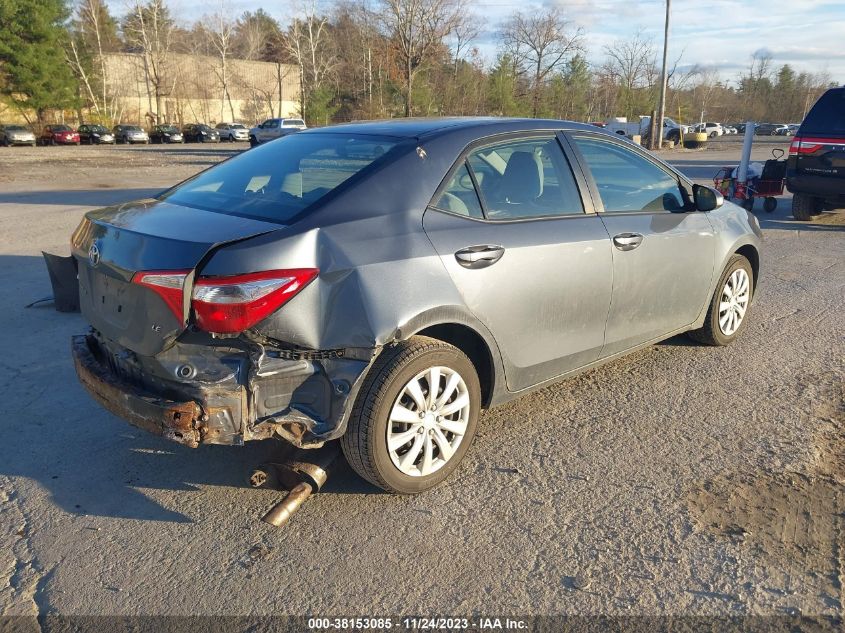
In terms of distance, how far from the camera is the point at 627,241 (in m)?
4.11

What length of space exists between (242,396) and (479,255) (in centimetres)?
131

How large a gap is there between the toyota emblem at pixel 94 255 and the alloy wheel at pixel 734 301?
4.20 metres

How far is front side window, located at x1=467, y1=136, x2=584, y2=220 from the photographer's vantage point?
3.61m

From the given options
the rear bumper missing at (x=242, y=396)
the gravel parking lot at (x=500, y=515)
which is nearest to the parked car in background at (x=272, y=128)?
the gravel parking lot at (x=500, y=515)

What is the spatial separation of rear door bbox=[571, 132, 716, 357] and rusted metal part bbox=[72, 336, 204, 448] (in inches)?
97.6

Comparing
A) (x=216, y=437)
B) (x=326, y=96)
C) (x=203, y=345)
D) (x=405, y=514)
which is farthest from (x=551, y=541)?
(x=326, y=96)

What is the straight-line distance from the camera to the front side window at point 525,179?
3613 millimetres

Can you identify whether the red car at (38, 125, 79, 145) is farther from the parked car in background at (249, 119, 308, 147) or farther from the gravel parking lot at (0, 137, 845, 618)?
the gravel parking lot at (0, 137, 845, 618)

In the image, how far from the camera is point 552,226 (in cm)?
378

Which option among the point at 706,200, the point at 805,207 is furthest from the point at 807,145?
the point at 706,200

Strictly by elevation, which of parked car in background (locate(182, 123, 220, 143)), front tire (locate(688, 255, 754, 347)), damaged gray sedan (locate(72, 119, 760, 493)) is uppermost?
damaged gray sedan (locate(72, 119, 760, 493))

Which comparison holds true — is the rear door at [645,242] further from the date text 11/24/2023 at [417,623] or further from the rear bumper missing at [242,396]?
the date text 11/24/2023 at [417,623]

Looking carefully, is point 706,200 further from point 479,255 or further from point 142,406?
point 142,406

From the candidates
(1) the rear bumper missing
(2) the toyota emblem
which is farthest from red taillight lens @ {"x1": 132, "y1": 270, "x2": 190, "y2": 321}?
(2) the toyota emblem
